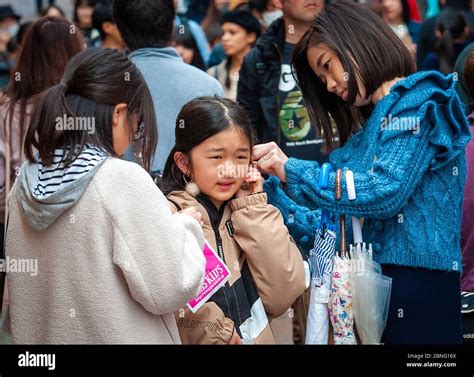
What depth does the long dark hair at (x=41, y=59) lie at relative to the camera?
554cm

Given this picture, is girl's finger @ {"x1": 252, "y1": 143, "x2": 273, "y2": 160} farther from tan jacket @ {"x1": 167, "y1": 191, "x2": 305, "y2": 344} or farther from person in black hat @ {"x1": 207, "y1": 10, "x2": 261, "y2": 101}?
person in black hat @ {"x1": 207, "y1": 10, "x2": 261, "y2": 101}

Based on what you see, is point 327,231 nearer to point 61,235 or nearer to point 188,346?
point 188,346

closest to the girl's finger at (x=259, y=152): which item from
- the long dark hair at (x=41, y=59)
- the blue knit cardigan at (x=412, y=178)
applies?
the blue knit cardigan at (x=412, y=178)

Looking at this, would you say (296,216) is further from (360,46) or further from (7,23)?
(7,23)

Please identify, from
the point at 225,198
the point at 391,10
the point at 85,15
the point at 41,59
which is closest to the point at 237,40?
the point at 391,10

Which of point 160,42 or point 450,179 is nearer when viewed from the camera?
point 450,179

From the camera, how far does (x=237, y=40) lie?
8.77 m

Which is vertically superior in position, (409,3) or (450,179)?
(409,3)

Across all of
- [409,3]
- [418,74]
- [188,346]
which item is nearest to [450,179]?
[418,74]

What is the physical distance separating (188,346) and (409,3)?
7011 mm

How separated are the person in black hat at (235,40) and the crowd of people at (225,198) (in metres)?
3.37

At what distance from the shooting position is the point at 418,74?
4277 mm

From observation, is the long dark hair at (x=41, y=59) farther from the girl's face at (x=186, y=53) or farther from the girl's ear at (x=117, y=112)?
the girl's face at (x=186, y=53)

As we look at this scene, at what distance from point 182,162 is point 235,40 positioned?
4.42m
